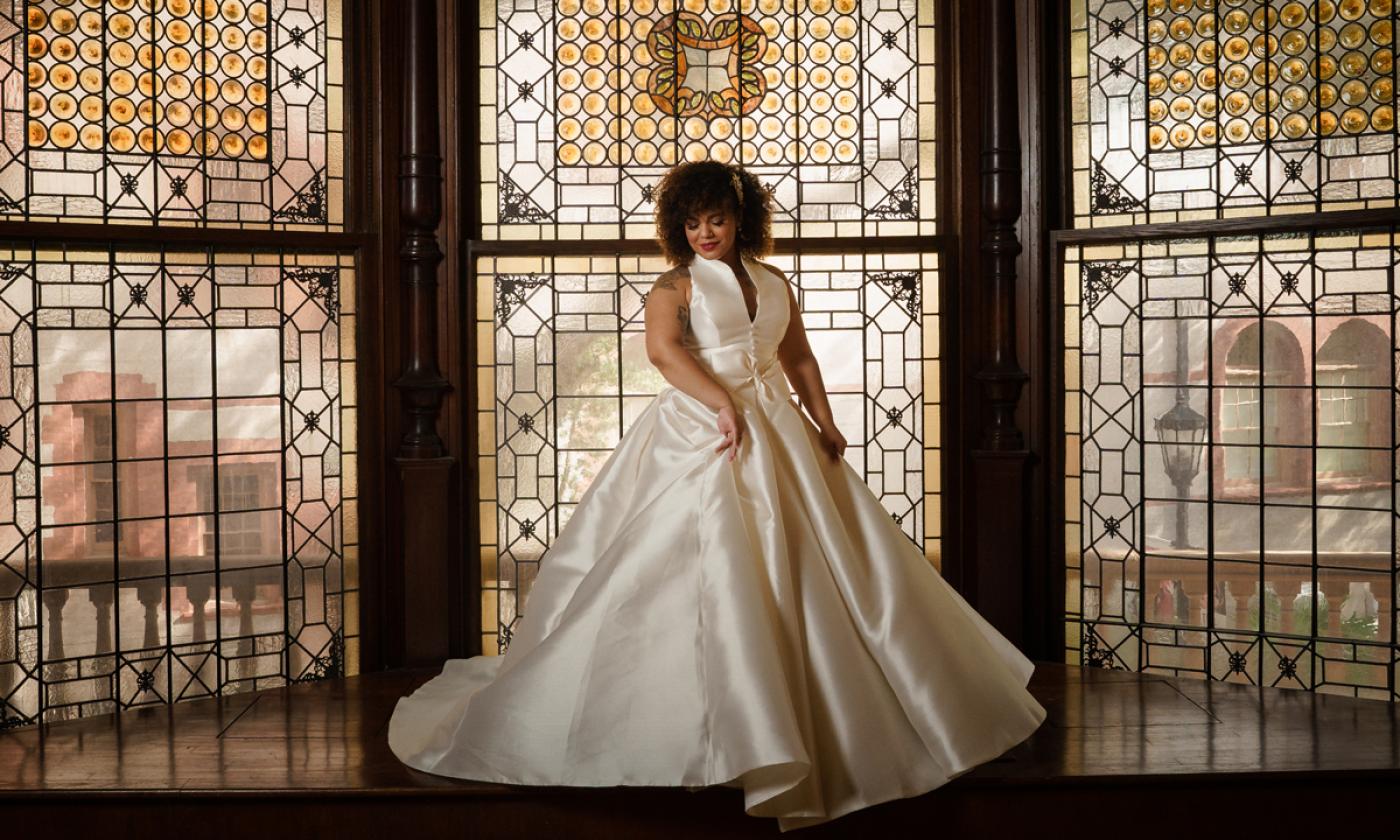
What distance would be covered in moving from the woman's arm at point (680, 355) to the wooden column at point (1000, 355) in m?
1.40

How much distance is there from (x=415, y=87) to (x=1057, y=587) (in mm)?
2722

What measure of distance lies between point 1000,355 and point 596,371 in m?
1.36

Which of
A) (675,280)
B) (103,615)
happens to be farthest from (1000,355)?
(103,615)

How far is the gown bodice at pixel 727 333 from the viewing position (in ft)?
10.9

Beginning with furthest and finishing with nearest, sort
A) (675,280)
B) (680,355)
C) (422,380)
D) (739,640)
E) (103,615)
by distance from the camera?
(422,380), (103,615), (675,280), (680,355), (739,640)

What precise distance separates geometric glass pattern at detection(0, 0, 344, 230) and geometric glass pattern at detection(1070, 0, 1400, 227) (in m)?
2.53

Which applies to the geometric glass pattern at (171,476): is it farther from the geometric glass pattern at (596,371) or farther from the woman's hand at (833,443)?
the woman's hand at (833,443)

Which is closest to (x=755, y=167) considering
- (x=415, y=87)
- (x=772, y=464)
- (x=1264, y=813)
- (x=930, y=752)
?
(x=415, y=87)

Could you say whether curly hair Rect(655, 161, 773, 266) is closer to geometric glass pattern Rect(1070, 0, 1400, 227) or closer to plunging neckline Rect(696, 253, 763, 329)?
plunging neckline Rect(696, 253, 763, 329)

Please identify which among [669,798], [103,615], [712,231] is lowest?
[669,798]

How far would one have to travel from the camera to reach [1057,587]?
4.38 metres

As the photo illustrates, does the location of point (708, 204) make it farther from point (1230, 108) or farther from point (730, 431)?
point (1230, 108)

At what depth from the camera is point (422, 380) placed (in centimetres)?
427

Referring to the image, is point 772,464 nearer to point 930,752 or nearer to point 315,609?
point 930,752
